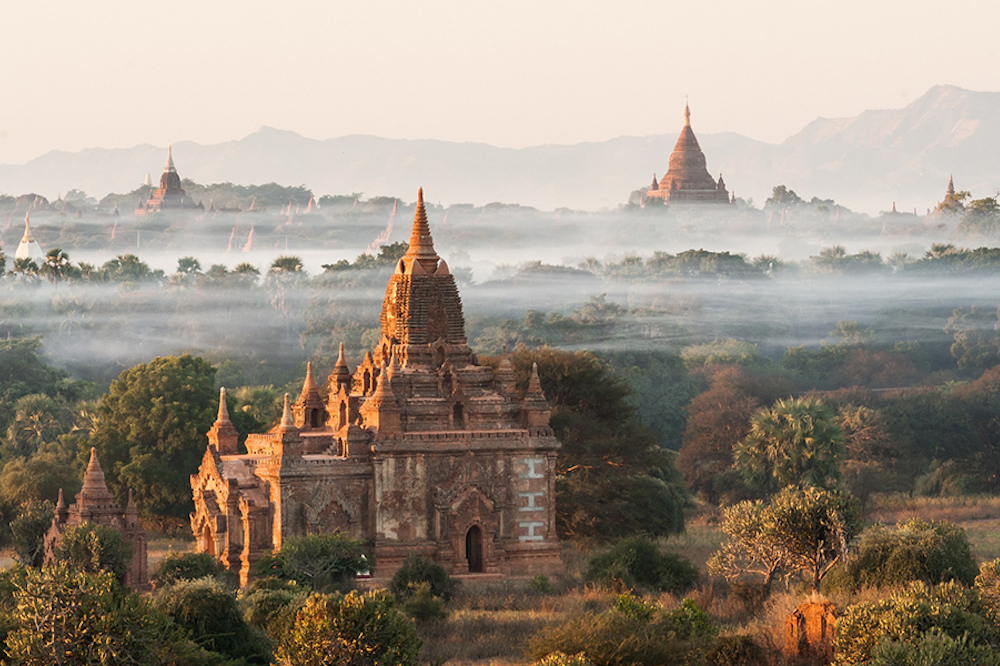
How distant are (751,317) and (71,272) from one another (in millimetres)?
52649

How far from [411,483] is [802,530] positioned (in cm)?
1157

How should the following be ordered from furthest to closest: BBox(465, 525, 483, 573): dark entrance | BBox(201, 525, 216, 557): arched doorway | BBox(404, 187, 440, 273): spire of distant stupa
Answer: BBox(404, 187, 440, 273): spire of distant stupa → BBox(201, 525, 216, 557): arched doorway → BBox(465, 525, 483, 573): dark entrance

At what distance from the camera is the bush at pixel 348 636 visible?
39.1 meters

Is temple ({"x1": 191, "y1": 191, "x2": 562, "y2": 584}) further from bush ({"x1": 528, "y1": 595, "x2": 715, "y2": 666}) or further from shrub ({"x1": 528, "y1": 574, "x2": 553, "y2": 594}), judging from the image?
bush ({"x1": 528, "y1": 595, "x2": 715, "y2": 666})

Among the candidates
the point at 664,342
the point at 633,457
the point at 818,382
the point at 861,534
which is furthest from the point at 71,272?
the point at 861,534

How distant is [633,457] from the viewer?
68.9 metres

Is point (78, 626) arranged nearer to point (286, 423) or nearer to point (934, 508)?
point (286, 423)

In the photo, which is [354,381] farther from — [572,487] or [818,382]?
[818,382]

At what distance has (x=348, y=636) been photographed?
129ft

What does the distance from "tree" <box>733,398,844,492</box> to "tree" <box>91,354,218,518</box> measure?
18444 mm

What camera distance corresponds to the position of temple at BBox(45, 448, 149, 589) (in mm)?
55469

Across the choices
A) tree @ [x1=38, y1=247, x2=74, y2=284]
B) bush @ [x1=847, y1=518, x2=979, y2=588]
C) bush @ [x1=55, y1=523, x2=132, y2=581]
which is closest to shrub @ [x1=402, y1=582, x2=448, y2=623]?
bush @ [x1=55, y1=523, x2=132, y2=581]

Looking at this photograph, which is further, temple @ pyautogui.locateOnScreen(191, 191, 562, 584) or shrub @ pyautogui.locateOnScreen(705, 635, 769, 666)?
temple @ pyautogui.locateOnScreen(191, 191, 562, 584)

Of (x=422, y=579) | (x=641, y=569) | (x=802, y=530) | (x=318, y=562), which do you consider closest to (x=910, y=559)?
(x=802, y=530)
